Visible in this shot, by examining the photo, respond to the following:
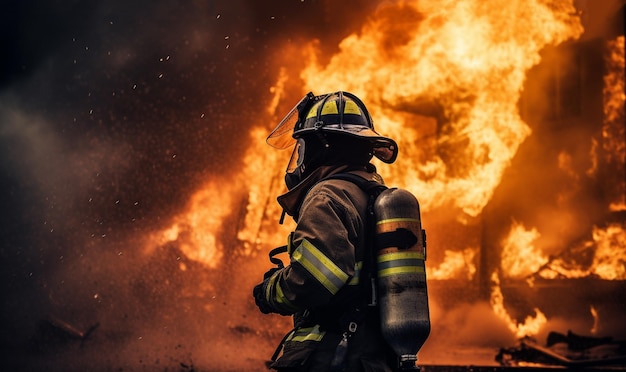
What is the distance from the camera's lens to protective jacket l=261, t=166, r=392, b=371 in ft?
8.38

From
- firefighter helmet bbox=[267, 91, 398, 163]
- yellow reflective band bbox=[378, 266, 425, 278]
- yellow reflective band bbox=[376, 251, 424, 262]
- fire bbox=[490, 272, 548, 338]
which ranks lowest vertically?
yellow reflective band bbox=[378, 266, 425, 278]

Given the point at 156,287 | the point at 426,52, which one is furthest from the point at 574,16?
the point at 156,287

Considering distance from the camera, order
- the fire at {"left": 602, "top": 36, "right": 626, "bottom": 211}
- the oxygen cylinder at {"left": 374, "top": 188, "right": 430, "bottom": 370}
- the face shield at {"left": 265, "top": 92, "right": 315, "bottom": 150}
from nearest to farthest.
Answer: the oxygen cylinder at {"left": 374, "top": 188, "right": 430, "bottom": 370}
the face shield at {"left": 265, "top": 92, "right": 315, "bottom": 150}
the fire at {"left": 602, "top": 36, "right": 626, "bottom": 211}

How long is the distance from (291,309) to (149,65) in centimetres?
952

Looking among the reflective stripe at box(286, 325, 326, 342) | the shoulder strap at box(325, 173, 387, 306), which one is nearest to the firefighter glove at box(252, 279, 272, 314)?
the reflective stripe at box(286, 325, 326, 342)

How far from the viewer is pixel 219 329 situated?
10031 mm

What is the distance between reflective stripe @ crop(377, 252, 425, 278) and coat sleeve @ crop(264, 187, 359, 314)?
0.16m

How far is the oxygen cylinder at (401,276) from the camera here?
8.65 ft

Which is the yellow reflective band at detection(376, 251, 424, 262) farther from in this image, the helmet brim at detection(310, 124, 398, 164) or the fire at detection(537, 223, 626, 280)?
the fire at detection(537, 223, 626, 280)

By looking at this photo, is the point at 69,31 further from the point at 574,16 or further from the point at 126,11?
the point at 574,16

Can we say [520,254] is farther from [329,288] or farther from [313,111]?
[329,288]

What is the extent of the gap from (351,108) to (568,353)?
7227 millimetres

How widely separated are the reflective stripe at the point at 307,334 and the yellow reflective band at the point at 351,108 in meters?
1.10

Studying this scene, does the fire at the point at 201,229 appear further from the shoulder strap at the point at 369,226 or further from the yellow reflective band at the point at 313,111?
the shoulder strap at the point at 369,226
